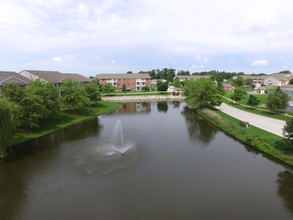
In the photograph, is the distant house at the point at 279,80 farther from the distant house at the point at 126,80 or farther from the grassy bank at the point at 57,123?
the grassy bank at the point at 57,123

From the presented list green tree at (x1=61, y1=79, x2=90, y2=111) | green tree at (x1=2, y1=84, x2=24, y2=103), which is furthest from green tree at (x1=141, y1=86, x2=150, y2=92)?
green tree at (x1=2, y1=84, x2=24, y2=103)

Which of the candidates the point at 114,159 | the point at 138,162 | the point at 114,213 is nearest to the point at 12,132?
the point at 114,159

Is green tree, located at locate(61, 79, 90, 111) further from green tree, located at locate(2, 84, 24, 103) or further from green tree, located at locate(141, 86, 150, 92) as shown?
green tree, located at locate(141, 86, 150, 92)

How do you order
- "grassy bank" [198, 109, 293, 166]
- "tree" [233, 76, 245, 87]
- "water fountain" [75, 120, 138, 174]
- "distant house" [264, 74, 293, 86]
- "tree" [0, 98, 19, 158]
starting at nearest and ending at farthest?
"water fountain" [75, 120, 138, 174]
"tree" [0, 98, 19, 158]
"grassy bank" [198, 109, 293, 166]
"tree" [233, 76, 245, 87]
"distant house" [264, 74, 293, 86]

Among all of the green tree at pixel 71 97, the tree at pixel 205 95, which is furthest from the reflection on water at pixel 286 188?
the green tree at pixel 71 97

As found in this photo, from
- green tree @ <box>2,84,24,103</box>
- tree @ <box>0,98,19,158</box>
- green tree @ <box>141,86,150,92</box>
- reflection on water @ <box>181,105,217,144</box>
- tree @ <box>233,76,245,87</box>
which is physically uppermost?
tree @ <box>233,76,245,87</box>

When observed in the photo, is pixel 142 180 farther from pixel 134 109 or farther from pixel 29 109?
pixel 134 109

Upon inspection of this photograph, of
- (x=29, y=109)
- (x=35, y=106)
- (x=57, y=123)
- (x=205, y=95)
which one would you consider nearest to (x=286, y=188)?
(x=35, y=106)
